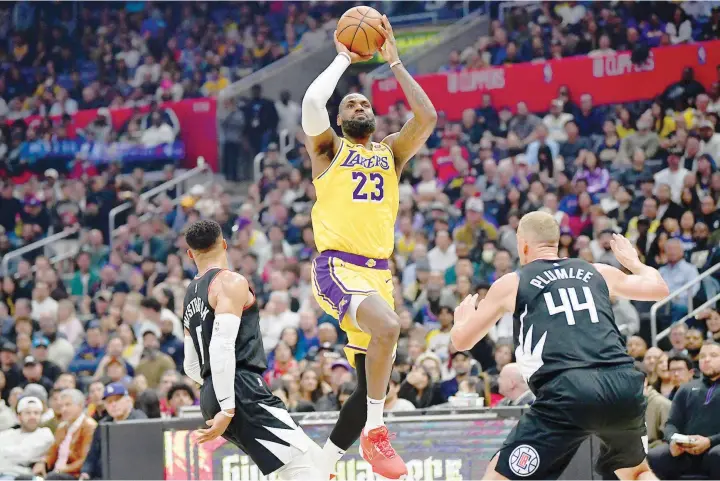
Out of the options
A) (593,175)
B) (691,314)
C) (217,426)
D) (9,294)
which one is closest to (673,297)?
(691,314)

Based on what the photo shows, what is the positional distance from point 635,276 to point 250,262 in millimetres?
10610

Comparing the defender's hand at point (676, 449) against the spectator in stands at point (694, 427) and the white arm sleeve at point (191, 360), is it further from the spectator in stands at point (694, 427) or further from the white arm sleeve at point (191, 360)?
the white arm sleeve at point (191, 360)

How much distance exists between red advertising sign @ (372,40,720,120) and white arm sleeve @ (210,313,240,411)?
11549 millimetres

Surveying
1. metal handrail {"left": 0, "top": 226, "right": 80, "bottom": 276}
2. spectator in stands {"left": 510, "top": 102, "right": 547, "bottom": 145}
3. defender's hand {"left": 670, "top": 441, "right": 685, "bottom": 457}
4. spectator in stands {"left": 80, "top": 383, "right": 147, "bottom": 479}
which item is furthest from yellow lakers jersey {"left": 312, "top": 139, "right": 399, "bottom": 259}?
metal handrail {"left": 0, "top": 226, "right": 80, "bottom": 276}

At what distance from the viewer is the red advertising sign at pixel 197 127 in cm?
2197

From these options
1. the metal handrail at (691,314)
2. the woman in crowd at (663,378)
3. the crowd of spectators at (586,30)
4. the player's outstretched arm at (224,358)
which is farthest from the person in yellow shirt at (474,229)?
the player's outstretched arm at (224,358)

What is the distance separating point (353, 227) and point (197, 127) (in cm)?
1530

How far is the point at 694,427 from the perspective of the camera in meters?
9.88

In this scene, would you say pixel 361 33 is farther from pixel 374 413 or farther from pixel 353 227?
pixel 374 413

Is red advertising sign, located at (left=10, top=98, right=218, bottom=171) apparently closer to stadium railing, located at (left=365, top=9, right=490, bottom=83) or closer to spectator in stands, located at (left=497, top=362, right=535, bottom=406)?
stadium railing, located at (left=365, top=9, right=490, bottom=83)

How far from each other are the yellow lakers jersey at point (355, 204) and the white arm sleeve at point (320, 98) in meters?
0.26

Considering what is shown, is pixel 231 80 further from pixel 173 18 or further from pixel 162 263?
pixel 162 263

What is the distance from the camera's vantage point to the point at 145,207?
2033cm

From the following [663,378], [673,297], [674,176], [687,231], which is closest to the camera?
[663,378]
